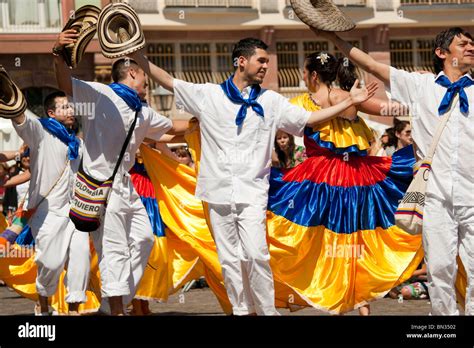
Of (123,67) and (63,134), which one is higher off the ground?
(123,67)

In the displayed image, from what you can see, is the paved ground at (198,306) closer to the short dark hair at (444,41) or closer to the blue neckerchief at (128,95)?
the blue neckerchief at (128,95)

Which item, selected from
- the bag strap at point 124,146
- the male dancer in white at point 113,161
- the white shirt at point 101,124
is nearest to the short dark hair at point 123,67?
the male dancer in white at point 113,161

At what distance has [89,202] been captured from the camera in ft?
26.6

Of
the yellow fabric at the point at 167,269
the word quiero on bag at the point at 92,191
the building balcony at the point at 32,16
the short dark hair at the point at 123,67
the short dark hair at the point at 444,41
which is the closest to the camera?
the short dark hair at the point at 444,41

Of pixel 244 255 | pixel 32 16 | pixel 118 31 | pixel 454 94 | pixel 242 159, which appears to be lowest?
pixel 244 255

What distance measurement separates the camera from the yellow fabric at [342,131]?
29.8ft

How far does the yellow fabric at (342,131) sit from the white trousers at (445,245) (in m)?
1.75

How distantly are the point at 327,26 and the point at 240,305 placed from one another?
6.71ft

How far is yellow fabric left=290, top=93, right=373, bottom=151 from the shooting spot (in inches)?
358

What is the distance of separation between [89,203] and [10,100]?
1.01m

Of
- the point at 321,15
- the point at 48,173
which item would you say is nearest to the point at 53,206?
the point at 48,173
